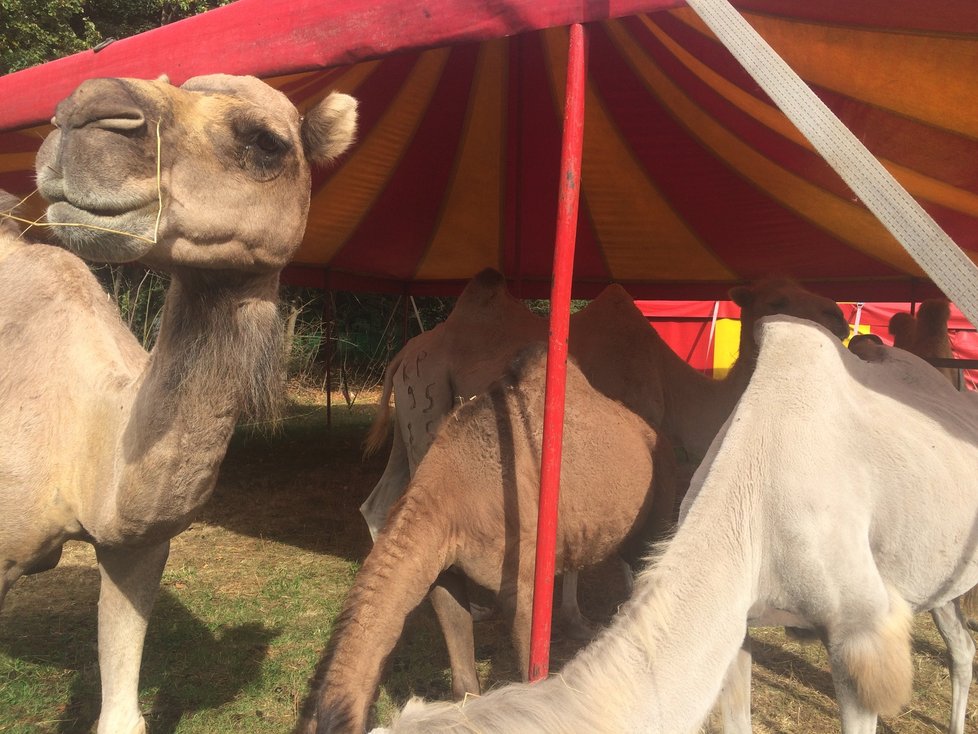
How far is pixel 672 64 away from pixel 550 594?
303cm

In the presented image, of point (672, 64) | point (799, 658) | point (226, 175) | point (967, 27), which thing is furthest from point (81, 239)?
point (799, 658)

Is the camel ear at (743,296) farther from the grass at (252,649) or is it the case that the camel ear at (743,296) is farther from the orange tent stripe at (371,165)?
the orange tent stripe at (371,165)

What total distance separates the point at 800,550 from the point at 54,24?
12.0 meters

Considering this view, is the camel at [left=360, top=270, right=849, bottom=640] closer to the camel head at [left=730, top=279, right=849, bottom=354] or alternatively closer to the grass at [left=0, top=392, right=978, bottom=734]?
the camel head at [left=730, top=279, right=849, bottom=354]

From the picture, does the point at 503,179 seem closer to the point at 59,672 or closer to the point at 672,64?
the point at 672,64

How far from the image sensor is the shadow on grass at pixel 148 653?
3.38 metres

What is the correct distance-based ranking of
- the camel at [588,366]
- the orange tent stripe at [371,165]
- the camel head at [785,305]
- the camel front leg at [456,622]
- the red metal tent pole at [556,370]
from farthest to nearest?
the orange tent stripe at [371,165], the camel at [588,366], the camel head at [785,305], the camel front leg at [456,622], the red metal tent pole at [556,370]

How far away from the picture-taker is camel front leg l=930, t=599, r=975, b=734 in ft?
11.0

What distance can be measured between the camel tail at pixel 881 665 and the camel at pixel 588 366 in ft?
7.01

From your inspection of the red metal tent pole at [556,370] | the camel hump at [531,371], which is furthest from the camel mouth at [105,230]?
the camel hump at [531,371]

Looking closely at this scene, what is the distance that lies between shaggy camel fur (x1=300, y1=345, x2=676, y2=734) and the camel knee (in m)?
1.03

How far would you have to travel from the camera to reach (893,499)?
8.16ft

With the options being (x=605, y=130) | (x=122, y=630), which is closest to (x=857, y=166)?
(x=122, y=630)

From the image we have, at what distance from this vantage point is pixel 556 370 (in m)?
2.21
